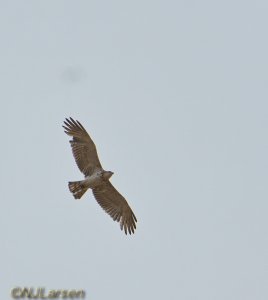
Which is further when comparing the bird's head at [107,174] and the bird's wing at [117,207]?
the bird's wing at [117,207]

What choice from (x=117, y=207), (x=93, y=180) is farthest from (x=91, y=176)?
(x=117, y=207)

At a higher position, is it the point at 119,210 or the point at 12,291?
the point at 119,210

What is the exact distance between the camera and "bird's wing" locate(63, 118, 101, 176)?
27.0 metres

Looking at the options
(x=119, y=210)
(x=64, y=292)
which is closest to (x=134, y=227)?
(x=119, y=210)

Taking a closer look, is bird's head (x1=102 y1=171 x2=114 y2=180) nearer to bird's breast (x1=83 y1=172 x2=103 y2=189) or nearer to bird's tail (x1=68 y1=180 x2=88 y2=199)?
bird's breast (x1=83 y1=172 x2=103 y2=189)

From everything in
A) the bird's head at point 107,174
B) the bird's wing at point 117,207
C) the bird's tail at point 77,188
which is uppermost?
the bird's head at point 107,174

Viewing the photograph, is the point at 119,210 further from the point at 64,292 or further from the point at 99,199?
the point at 64,292

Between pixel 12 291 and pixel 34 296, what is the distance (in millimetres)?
824

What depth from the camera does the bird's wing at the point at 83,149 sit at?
2698 centimetres

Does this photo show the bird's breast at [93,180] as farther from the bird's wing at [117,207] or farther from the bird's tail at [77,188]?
the bird's wing at [117,207]

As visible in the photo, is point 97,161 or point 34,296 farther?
point 97,161

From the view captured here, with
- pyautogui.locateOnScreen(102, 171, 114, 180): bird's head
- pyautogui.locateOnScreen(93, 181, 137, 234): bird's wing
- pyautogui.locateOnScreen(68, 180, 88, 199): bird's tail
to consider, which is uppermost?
pyautogui.locateOnScreen(102, 171, 114, 180): bird's head

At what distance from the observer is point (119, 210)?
1103 inches

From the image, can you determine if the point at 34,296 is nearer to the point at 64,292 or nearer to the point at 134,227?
the point at 64,292
